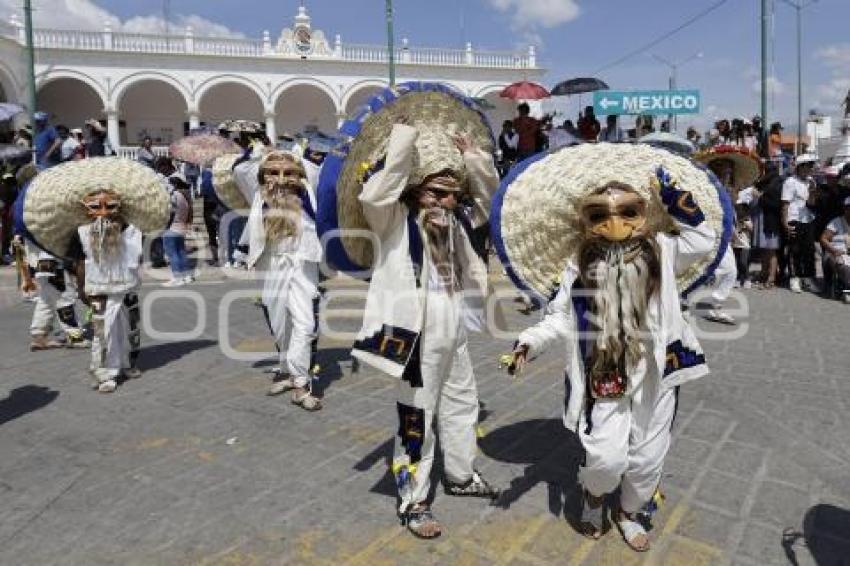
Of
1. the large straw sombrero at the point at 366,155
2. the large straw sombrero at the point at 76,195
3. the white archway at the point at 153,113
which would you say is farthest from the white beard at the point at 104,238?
the white archway at the point at 153,113

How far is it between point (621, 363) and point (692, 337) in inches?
16.9

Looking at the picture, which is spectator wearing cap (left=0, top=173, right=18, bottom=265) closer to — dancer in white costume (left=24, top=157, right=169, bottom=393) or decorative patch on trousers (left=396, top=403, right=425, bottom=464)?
dancer in white costume (left=24, top=157, right=169, bottom=393)

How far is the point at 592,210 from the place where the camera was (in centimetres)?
278

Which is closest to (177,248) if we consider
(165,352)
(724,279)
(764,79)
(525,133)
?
(165,352)

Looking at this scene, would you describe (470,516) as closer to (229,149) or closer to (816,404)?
(816,404)

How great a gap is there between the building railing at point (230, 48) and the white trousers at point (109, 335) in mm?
24498

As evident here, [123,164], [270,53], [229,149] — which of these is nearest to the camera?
[123,164]

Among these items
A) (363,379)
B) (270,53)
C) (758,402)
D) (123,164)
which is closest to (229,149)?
(123,164)

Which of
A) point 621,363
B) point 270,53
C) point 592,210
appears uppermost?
point 270,53

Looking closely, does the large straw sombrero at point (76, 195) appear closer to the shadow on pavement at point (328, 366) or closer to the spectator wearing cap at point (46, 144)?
the shadow on pavement at point (328, 366)

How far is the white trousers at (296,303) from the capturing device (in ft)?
16.4

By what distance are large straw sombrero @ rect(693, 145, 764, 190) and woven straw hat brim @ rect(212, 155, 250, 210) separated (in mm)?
5632

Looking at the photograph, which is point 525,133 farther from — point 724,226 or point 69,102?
point 69,102

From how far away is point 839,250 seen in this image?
9008mm
